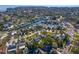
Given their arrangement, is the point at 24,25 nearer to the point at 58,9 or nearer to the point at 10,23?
the point at 10,23

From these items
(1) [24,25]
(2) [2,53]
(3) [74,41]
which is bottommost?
(2) [2,53]

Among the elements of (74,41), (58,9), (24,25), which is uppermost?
(58,9)

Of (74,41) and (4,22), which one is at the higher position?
(4,22)

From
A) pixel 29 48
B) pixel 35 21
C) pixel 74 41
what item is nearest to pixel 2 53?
pixel 29 48

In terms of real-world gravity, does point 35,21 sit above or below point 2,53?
above

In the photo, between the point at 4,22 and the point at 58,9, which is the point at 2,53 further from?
the point at 58,9
